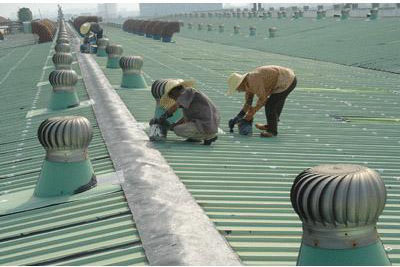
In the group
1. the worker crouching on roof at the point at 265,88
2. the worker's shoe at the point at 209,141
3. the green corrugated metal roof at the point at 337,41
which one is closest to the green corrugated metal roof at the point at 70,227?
the worker's shoe at the point at 209,141

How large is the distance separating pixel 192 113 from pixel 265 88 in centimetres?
160

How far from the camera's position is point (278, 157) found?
887 cm

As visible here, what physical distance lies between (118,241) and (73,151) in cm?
185

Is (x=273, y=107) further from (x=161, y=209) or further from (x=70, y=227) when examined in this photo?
(x=70, y=227)

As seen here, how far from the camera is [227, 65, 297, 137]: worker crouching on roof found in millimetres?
9750

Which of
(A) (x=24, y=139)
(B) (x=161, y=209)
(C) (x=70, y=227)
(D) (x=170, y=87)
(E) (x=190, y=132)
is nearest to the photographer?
(B) (x=161, y=209)

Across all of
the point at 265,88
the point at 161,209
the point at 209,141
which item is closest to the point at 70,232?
the point at 161,209

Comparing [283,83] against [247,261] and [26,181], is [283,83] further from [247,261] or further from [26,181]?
[247,261]

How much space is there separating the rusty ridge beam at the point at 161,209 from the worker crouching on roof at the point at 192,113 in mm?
596

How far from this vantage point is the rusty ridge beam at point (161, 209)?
4.73m

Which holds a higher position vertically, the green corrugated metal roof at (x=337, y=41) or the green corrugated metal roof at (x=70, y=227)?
the green corrugated metal roof at (x=70, y=227)

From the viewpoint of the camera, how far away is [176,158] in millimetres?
8430

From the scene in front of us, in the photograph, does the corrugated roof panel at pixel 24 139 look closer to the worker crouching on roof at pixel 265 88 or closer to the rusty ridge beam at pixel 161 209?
the rusty ridge beam at pixel 161 209

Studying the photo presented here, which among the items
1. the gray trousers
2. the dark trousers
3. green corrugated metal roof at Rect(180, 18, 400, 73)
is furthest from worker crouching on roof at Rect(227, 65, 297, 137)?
green corrugated metal roof at Rect(180, 18, 400, 73)
